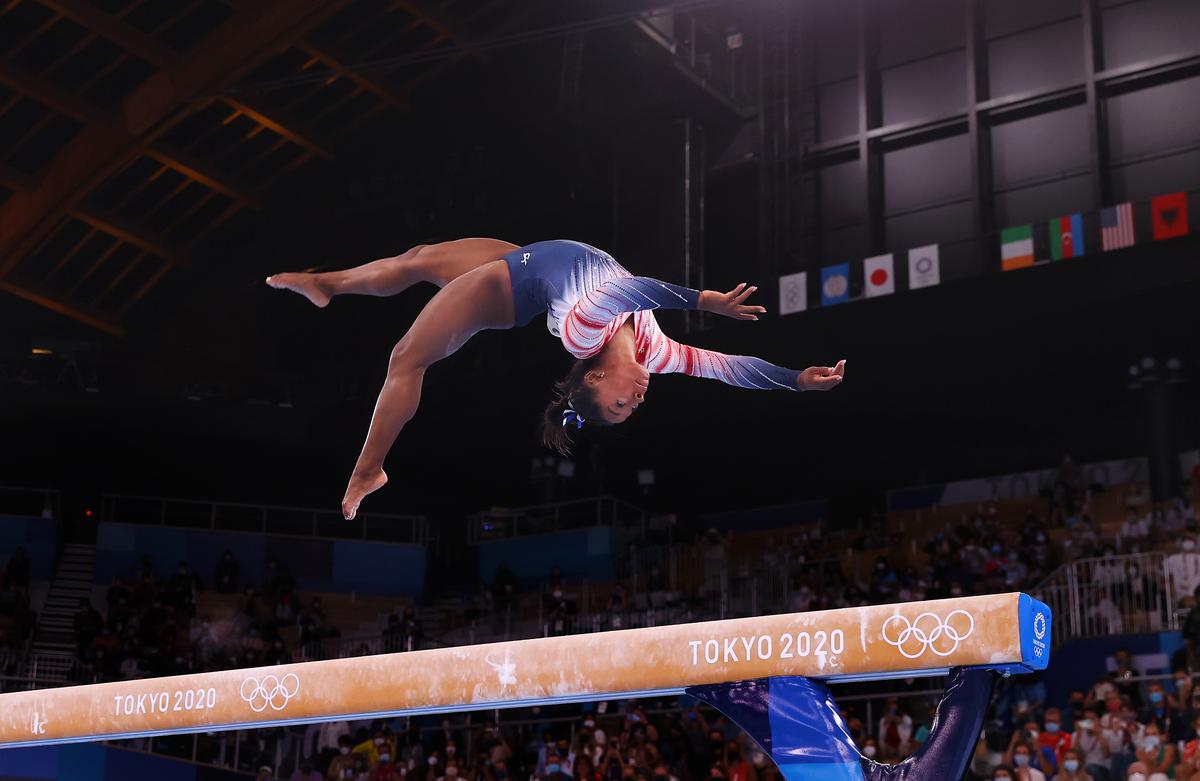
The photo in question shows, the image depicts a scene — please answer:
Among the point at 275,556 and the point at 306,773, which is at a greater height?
the point at 275,556

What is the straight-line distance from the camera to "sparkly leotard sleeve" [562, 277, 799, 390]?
668 cm

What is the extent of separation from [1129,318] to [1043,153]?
9.27 ft

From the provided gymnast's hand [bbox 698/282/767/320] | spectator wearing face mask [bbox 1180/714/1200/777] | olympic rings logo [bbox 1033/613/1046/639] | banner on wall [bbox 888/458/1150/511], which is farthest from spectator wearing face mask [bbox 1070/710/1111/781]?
banner on wall [bbox 888/458/1150/511]

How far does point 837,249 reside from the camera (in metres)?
20.4

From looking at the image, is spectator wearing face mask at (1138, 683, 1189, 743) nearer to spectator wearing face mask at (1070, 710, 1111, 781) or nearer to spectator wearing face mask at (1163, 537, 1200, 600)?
spectator wearing face mask at (1070, 710, 1111, 781)

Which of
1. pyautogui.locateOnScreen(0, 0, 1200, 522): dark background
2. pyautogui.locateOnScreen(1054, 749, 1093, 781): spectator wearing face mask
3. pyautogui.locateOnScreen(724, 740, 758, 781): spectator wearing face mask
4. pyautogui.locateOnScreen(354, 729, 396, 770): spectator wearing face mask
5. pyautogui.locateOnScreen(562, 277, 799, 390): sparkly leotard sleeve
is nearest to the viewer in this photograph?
pyautogui.locateOnScreen(562, 277, 799, 390): sparkly leotard sleeve

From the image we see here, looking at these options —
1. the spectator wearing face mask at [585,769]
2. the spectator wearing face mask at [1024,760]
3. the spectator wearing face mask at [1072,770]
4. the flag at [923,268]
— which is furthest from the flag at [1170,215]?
the spectator wearing face mask at [585,769]

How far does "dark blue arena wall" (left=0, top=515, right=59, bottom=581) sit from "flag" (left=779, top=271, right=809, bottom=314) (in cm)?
1263

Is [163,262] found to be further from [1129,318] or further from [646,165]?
[1129,318]

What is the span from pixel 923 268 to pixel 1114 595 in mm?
5264

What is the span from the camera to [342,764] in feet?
50.7

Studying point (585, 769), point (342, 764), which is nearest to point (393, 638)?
→ point (342, 764)

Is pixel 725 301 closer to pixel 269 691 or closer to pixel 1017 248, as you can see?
pixel 269 691

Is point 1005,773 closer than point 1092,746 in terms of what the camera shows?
Yes
